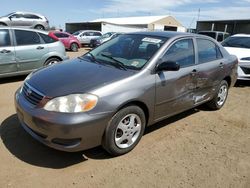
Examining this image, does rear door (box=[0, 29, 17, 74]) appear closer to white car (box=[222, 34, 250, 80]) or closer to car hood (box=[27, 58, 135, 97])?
car hood (box=[27, 58, 135, 97])

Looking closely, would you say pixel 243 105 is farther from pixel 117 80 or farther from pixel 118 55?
pixel 117 80

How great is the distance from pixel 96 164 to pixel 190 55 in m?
2.38

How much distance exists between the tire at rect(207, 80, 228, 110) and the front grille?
141 inches

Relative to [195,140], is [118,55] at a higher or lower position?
higher

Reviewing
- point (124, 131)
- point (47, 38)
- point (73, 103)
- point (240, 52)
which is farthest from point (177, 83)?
point (240, 52)

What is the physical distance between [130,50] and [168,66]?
763 mm

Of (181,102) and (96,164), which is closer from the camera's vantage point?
(96,164)

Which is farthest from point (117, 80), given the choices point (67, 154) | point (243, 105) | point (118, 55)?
point (243, 105)

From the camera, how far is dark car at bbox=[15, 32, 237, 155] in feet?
9.95

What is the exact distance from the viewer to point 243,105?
6.18m

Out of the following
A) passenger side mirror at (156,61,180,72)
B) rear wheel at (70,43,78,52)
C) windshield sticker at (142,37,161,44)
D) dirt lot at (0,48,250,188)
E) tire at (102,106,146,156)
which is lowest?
rear wheel at (70,43,78,52)

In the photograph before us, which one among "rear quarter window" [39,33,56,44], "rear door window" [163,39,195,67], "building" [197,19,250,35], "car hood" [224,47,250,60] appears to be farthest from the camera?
"building" [197,19,250,35]

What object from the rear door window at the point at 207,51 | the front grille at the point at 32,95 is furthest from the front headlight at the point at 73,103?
the rear door window at the point at 207,51

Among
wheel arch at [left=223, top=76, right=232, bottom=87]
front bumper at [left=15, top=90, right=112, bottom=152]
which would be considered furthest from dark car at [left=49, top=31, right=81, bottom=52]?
front bumper at [left=15, top=90, right=112, bottom=152]
